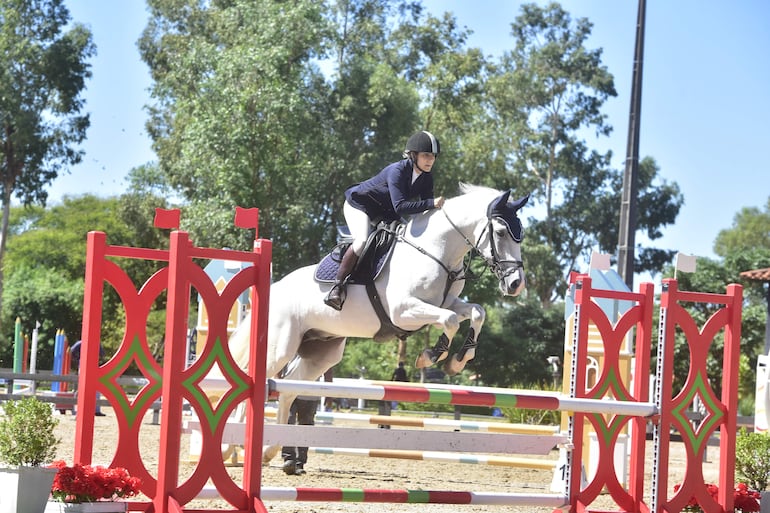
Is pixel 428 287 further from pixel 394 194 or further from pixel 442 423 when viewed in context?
pixel 442 423

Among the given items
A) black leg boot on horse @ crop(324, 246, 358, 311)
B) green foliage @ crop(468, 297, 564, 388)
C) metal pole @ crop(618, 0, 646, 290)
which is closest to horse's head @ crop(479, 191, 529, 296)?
black leg boot on horse @ crop(324, 246, 358, 311)

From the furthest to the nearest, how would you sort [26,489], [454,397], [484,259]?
[484,259], [454,397], [26,489]

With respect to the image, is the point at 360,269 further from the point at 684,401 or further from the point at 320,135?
the point at 320,135

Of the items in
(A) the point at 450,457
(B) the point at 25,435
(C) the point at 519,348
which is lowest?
(A) the point at 450,457

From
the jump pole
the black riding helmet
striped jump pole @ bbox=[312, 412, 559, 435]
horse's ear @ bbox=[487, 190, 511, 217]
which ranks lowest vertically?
the jump pole

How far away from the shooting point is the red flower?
379 cm

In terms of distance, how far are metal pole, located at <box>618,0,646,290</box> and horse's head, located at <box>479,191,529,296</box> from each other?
6781 mm

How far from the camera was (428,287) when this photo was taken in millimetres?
5664

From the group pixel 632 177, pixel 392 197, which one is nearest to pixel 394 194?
pixel 392 197

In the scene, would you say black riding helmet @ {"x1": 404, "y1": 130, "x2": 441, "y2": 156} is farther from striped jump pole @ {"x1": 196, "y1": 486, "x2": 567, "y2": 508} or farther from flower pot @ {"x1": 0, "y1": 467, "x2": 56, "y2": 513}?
flower pot @ {"x1": 0, "y1": 467, "x2": 56, "y2": 513}

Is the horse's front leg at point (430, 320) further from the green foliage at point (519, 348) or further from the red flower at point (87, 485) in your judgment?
the green foliage at point (519, 348)

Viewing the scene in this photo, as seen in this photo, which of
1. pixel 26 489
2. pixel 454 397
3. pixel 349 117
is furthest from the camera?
pixel 349 117

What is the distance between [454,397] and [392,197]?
1.70m

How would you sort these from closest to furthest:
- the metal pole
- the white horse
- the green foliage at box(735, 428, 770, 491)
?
1. the white horse
2. the green foliage at box(735, 428, 770, 491)
3. the metal pole
